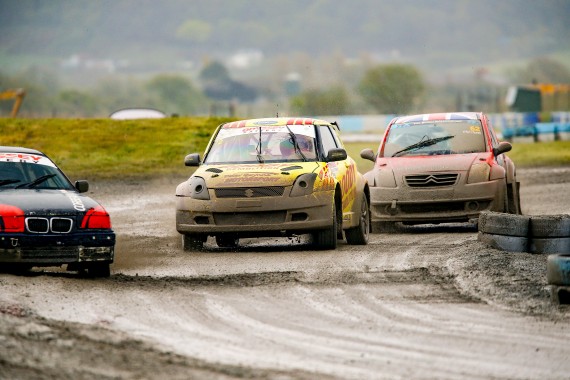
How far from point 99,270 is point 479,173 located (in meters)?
7.11

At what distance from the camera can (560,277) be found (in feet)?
31.8

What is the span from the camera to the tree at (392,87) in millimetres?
103312

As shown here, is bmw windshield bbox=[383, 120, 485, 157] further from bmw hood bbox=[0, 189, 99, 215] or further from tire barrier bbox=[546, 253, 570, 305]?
tire barrier bbox=[546, 253, 570, 305]

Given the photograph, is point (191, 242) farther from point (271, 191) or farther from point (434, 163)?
point (434, 163)

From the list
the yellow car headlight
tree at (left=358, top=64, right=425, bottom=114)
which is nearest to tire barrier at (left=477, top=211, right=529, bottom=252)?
the yellow car headlight

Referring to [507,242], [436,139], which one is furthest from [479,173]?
[507,242]

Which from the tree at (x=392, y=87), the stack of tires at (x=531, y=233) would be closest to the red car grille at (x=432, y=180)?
the stack of tires at (x=531, y=233)

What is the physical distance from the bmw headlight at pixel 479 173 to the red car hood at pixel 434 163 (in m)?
0.09

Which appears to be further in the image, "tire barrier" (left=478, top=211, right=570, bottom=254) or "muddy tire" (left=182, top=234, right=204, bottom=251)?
"muddy tire" (left=182, top=234, right=204, bottom=251)

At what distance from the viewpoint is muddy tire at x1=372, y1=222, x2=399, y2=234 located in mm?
18016

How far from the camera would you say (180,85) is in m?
185

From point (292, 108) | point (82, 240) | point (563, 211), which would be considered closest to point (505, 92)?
point (292, 108)

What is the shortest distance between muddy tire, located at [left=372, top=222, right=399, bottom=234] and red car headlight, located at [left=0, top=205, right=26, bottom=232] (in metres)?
7.66

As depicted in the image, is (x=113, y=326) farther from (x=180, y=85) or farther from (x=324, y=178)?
(x=180, y=85)
